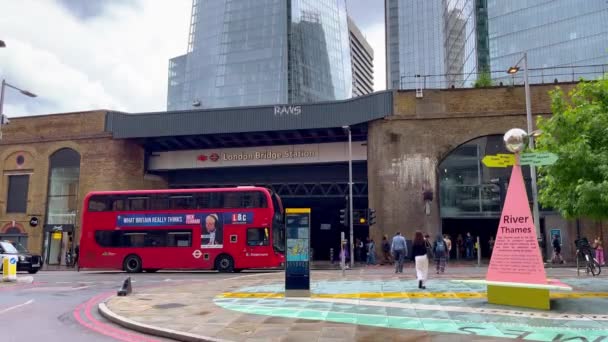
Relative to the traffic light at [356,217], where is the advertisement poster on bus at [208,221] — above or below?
below

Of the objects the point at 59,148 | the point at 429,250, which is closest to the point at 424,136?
the point at 429,250

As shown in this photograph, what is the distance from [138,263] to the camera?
971 inches

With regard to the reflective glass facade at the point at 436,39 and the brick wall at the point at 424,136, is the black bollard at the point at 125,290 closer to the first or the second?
the brick wall at the point at 424,136

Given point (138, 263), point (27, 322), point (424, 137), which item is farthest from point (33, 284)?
point (424, 137)

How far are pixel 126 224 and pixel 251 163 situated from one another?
485 inches

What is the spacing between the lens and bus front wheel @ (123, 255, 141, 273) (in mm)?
24678

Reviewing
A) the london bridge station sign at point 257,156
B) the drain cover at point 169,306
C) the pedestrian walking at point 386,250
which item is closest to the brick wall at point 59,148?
the london bridge station sign at point 257,156

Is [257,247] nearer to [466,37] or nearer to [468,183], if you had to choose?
[468,183]

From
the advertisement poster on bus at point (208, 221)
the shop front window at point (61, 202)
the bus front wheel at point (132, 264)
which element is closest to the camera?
the advertisement poster on bus at point (208, 221)

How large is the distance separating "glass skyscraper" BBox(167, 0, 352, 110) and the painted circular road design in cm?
7349

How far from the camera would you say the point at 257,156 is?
3531cm

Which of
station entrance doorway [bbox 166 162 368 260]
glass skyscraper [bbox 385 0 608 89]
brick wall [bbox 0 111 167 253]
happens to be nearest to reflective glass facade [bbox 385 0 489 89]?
glass skyscraper [bbox 385 0 608 89]

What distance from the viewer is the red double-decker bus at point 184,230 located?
23297 millimetres

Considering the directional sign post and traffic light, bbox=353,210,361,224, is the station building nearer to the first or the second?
traffic light, bbox=353,210,361,224
